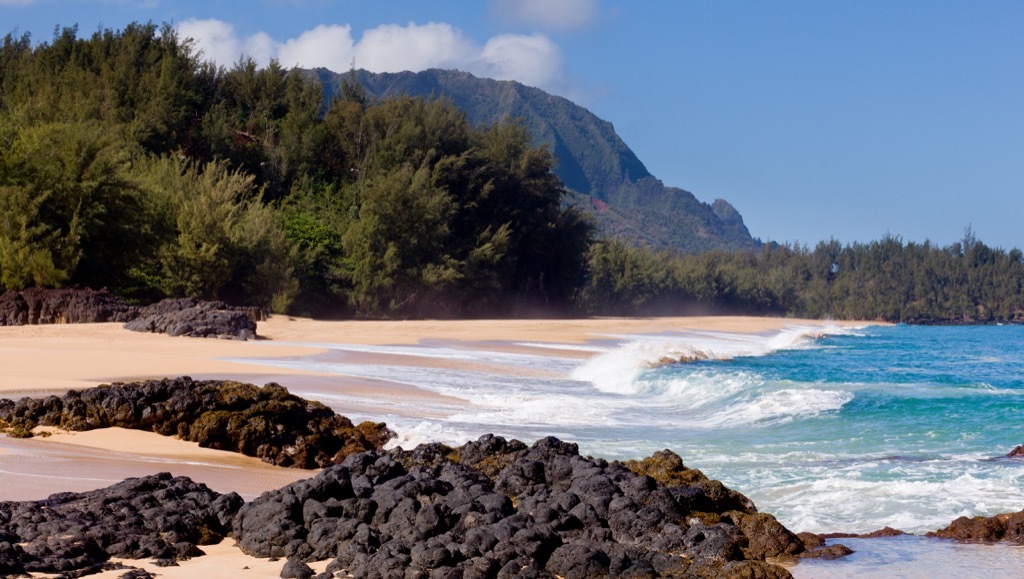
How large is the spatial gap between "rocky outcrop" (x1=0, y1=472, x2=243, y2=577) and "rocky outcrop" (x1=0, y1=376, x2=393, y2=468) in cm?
241

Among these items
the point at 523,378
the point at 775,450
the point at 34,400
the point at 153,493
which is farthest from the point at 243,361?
the point at 153,493

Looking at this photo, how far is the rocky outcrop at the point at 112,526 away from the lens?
18.0 feet

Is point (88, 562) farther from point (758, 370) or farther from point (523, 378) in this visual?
point (758, 370)

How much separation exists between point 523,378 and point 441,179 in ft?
108

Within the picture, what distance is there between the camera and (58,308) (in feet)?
80.3

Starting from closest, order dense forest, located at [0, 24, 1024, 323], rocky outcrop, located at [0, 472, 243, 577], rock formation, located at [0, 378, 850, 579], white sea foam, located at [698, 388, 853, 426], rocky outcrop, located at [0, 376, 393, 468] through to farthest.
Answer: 1. rocky outcrop, located at [0, 472, 243, 577]
2. rock formation, located at [0, 378, 850, 579]
3. rocky outcrop, located at [0, 376, 393, 468]
4. white sea foam, located at [698, 388, 853, 426]
5. dense forest, located at [0, 24, 1024, 323]

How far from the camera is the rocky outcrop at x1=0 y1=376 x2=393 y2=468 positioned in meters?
9.59

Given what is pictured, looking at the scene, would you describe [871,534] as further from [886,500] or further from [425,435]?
[425,435]

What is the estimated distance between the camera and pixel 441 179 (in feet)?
167

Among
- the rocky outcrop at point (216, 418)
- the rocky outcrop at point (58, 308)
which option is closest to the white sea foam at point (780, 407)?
the rocky outcrop at point (216, 418)

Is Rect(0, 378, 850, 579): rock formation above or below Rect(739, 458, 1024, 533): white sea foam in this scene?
above

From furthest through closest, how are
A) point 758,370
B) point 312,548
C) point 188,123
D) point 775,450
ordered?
point 188,123 < point 758,370 < point 775,450 < point 312,548

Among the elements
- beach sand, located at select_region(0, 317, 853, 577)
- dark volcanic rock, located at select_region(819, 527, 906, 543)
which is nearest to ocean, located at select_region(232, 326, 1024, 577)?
dark volcanic rock, located at select_region(819, 527, 906, 543)

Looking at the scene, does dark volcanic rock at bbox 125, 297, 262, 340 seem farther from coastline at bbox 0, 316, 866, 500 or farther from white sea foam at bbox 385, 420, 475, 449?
white sea foam at bbox 385, 420, 475, 449
